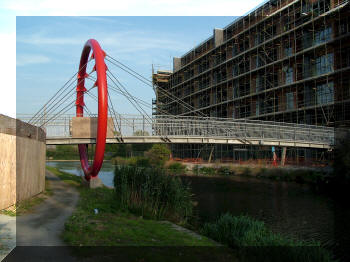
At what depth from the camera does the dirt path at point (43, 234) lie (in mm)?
5180

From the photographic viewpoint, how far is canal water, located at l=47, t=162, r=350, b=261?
919 centimetres

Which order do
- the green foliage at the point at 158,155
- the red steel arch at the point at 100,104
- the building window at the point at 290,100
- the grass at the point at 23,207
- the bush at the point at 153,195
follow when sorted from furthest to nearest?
the green foliage at the point at 158,155 → the building window at the point at 290,100 → the red steel arch at the point at 100,104 → the bush at the point at 153,195 → the grass at the point at 23,207

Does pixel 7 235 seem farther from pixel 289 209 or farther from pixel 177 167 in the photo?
pixel 177 167

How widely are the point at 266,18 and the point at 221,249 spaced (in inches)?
1136

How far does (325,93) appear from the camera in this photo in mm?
25484

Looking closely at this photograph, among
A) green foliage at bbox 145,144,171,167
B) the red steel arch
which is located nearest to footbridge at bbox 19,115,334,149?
the red steel arch

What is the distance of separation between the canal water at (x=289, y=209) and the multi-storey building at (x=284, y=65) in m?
8.86

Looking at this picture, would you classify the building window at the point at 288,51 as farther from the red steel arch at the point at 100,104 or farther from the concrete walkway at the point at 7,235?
the concrete walkway at the point at 7,235

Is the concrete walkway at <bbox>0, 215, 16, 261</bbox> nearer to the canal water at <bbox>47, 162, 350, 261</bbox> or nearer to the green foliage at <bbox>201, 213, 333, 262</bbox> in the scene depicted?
the green foliage at <bbox>201, 213, 333, 262</bbox>

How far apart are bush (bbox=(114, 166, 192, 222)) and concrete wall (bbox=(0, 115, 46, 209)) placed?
2743mm

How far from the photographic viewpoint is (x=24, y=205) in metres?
9.07

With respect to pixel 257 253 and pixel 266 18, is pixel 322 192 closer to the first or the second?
pixel 257 253

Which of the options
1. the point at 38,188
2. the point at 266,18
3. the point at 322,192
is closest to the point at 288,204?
the point at 322,192

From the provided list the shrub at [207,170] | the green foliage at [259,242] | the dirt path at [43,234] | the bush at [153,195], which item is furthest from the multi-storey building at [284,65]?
the green foliage at [259,242]
